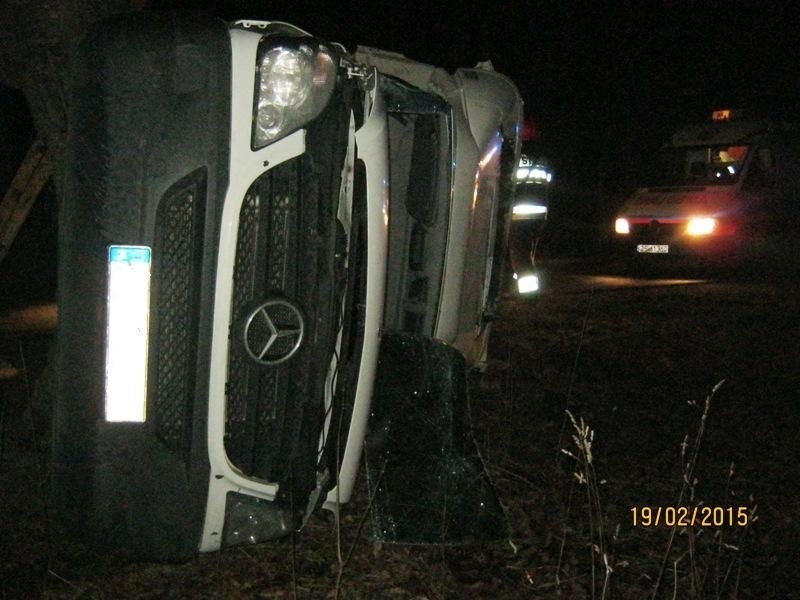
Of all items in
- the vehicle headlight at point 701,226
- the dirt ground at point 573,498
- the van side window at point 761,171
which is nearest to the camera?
the dirt ground at point 573,498

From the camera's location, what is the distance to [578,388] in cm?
680

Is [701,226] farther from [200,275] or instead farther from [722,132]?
[200,275]

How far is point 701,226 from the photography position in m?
14.4

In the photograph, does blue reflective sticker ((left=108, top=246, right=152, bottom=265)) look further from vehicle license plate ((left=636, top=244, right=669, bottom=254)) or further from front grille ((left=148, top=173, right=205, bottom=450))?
vehicle license plate ((left=636, top=244, right=669, bottom=254))

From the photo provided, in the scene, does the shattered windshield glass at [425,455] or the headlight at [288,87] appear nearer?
the headlight at [288,87]

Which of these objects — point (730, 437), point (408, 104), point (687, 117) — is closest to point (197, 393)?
point (408, 104)

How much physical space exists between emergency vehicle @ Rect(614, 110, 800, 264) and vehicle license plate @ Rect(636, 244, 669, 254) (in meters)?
0.01

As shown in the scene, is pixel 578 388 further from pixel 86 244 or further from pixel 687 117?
pixel 687 117

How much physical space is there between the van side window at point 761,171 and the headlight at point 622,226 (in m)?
1.74

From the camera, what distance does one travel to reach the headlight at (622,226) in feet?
50.3

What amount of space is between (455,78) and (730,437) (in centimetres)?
248

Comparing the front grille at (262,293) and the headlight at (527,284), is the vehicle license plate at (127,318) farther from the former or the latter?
the headlight at (527,284)

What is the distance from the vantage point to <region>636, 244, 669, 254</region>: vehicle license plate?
14.7 meters
